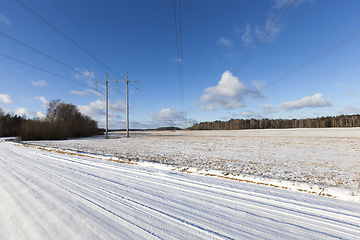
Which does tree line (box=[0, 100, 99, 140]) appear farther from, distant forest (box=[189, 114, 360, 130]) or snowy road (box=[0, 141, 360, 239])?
distant forest (box=[189, 114, 360, 130])

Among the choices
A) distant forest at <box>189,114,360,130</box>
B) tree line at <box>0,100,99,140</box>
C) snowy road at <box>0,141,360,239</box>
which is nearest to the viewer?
snowy road at <box>0,141,360,239</box>

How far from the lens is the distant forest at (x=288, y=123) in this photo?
98000 millimetres

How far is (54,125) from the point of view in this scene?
30.9 meters

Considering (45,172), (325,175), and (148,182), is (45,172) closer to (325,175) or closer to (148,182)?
(148,182)

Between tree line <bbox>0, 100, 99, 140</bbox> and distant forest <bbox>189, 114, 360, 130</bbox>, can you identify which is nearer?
tree line <bbox>0, 100, 99, 140</bbox>

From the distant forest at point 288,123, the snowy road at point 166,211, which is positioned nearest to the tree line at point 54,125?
the snowy road at point 166,211

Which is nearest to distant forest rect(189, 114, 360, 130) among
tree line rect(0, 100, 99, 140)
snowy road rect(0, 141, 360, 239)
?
tree line rect(0, 100, 99, 140)

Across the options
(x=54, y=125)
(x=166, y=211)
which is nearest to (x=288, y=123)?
(x=54, y=125)

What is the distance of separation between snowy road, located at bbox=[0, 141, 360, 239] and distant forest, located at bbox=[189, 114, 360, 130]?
13213cm

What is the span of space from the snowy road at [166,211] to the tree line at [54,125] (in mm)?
31287

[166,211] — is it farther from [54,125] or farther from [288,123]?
[288,123]

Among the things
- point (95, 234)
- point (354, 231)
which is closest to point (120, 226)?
point (95, 234)

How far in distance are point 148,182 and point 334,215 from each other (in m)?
4.66

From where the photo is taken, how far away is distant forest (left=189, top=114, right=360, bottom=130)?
98000mm
